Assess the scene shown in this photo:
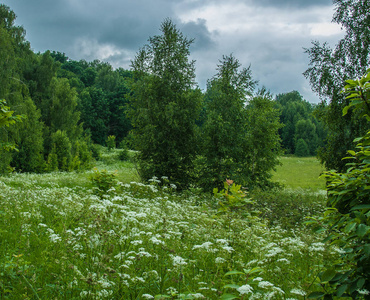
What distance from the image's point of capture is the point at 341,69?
45.0 feet

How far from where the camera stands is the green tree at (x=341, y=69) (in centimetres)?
1316

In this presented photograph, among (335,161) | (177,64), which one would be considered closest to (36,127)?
(177,64)

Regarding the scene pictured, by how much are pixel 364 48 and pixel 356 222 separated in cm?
1442

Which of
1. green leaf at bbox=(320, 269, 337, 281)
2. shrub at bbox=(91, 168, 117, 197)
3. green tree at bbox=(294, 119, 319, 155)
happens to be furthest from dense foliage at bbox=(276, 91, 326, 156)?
green leaf at bbox=(320, 269, 337, 281)

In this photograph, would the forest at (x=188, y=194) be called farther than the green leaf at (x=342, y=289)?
Yes

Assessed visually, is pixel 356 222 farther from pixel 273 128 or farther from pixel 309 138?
pixel 309 138

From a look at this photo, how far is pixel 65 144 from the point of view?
26734mm

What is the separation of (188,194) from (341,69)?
984 centimetres

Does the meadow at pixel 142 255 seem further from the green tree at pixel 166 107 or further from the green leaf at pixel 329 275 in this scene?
the green tree at pixel 166 107

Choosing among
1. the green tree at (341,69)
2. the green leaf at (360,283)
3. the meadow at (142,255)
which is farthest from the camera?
the green tree at (341,69)

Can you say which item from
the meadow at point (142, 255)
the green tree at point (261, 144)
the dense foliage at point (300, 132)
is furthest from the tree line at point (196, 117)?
the dense foliage at point (300, 132)

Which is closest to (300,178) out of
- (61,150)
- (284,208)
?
(284,208)

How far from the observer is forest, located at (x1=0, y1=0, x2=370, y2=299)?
258 cm

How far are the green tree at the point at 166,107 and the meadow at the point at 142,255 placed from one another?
7919 mm
